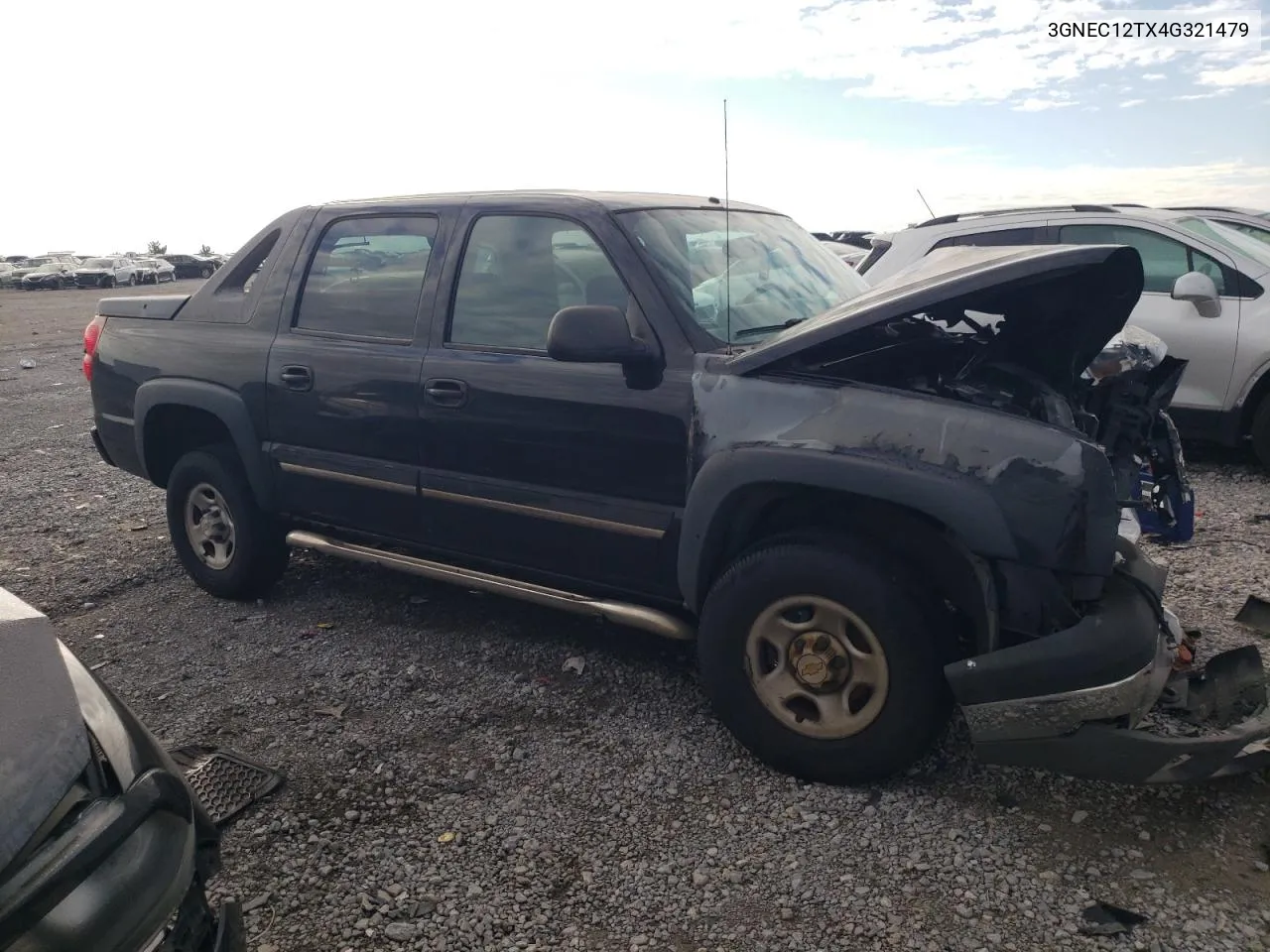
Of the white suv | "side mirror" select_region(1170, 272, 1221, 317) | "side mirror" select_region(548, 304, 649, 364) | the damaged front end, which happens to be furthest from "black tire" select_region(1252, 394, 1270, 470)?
"side mirror" select_region(548, 304, 649, 364)

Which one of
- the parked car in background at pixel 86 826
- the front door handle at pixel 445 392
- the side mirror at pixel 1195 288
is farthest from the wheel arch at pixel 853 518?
the side mirror at pixel 1195 288

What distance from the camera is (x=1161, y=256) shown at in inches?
262

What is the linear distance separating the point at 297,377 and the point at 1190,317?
18.7 ft

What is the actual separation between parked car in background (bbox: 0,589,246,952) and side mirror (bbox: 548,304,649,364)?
1630mm

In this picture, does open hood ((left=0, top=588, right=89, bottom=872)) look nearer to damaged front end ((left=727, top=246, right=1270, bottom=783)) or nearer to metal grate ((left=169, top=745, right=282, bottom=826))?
metal grate ((left=169, top=745, right=282, bottom=826))

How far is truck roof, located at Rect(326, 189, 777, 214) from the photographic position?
3686 millimetres

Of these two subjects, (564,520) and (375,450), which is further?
(375,450)

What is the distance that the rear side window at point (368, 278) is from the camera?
4.01 meters

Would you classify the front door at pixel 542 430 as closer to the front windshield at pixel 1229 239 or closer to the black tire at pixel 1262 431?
the black tire at pixel 1262 431

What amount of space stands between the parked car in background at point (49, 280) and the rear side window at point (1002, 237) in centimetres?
4672

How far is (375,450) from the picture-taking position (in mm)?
4059

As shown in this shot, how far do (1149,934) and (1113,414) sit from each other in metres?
1.61

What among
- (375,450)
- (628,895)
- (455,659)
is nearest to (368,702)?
(455,659)

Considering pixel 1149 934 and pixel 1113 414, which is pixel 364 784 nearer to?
pixel 1149 934
